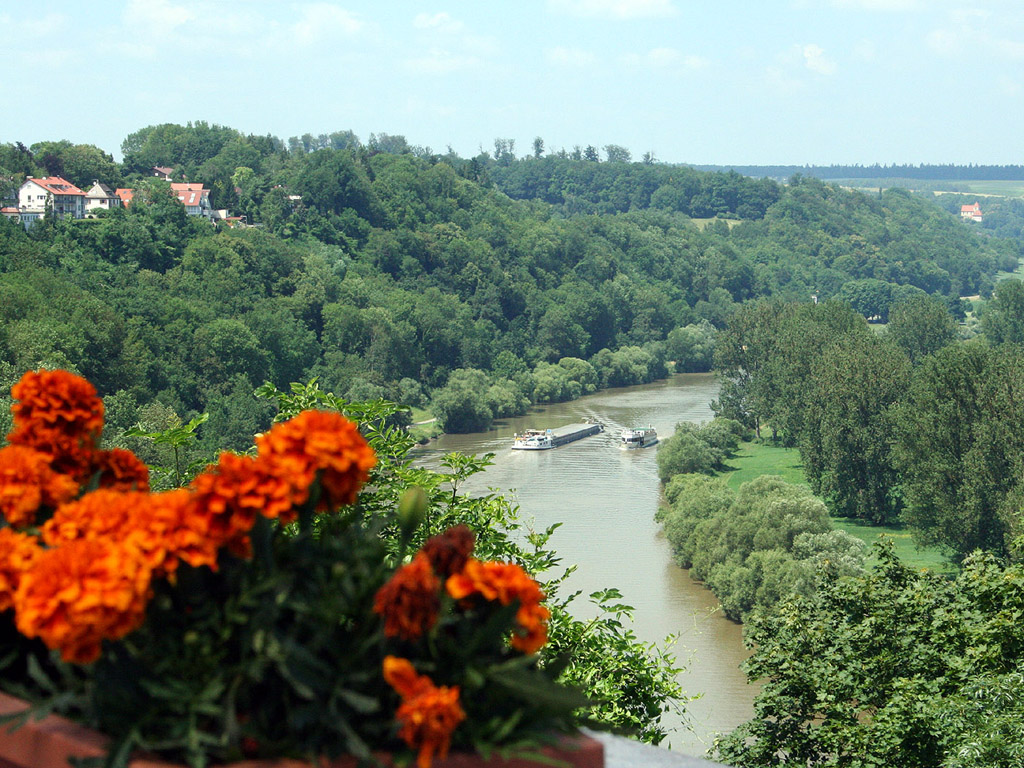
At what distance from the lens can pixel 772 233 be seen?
110 meters

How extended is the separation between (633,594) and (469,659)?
2340cm

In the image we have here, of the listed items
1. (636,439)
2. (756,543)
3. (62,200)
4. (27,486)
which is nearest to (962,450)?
(756,543)

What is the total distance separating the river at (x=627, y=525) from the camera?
19.3 m

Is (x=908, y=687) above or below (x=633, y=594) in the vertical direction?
above

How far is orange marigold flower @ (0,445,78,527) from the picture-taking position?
249cm

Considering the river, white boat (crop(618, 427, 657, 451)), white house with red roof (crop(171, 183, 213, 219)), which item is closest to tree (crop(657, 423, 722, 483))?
the river

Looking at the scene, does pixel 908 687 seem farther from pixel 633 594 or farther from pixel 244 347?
pixel 244 347

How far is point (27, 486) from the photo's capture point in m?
2.51

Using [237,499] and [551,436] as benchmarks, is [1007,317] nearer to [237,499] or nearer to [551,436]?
[551,436]

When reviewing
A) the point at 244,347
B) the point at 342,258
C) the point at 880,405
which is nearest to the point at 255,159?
the point at 342,258

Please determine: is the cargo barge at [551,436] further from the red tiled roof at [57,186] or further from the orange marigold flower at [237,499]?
the orange marigold flower at [237,499]

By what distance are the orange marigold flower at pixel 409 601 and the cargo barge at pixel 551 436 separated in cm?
4060

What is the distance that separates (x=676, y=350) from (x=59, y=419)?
2606 inches

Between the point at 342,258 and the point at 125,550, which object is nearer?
the point at 125,550
